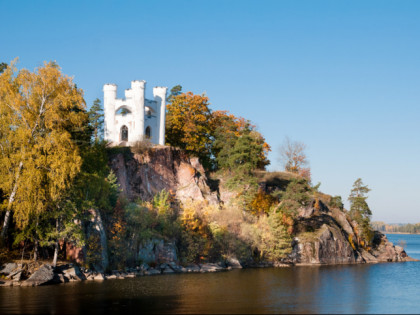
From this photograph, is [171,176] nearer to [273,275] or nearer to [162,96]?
[162,96]

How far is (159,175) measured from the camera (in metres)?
69.6

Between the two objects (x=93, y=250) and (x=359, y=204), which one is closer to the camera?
(x=93, y=250)

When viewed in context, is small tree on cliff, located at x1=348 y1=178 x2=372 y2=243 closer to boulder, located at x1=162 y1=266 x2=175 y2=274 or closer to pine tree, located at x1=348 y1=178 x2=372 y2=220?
pine tree, located at x1=348 y1=178 x2=372 y2=220

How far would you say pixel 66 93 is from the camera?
147 feet

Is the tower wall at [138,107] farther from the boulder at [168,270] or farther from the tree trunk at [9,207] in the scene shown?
the tree trunk at [9,207]

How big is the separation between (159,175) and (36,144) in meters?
28.3

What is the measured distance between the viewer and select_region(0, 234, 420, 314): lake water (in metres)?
32.2

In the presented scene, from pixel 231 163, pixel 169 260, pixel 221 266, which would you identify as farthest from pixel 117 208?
pixel 231 163

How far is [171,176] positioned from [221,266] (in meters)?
16.2

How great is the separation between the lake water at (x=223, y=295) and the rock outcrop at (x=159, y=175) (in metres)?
18.1

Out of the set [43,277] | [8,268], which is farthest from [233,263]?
[8,268]

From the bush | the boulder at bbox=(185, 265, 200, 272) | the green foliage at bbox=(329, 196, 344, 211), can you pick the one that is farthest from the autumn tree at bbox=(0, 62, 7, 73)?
the green foliage at bbox=(329, 196, 344, 211)

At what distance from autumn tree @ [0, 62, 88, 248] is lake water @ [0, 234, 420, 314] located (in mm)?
7031

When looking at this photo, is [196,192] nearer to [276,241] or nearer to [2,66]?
[276,241]
